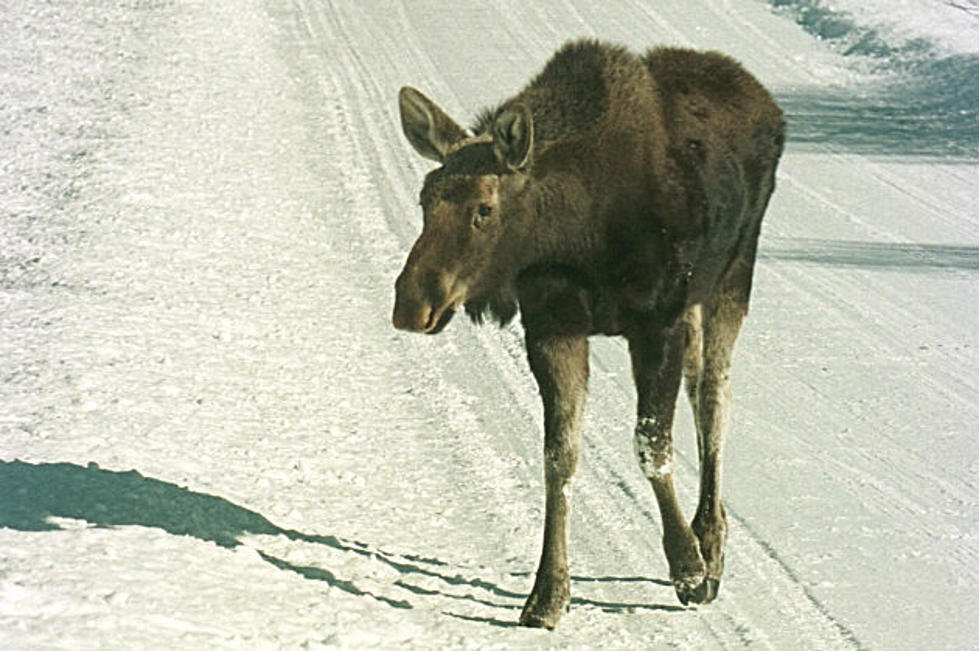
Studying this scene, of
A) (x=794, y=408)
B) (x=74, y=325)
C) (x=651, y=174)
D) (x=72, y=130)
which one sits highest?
(x=651, y=174)

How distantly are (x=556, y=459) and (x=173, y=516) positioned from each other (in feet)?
5.81

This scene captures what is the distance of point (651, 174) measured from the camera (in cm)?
586

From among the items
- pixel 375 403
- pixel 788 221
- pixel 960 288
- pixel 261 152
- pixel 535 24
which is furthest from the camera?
pixel 535 24

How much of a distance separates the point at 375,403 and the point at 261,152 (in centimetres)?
556

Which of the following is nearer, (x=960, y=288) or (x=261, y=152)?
(x=960, y=288)

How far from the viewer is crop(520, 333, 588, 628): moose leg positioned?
5.82 m

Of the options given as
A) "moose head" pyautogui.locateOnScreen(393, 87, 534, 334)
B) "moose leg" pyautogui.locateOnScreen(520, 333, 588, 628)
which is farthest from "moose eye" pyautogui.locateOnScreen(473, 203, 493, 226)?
"moose leg" pyautogui.locateOnScreen(520, 333, 588, 628)

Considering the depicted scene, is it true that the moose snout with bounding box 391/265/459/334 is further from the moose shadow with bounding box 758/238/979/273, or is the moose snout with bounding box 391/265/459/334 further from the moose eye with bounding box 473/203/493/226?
the moose shadow with bounding box 758/238/979/273

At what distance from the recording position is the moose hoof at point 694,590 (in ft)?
20.5

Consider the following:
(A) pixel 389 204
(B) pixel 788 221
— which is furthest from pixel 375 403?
(B) pixel 788 221

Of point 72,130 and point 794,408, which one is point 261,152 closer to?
point 72,130

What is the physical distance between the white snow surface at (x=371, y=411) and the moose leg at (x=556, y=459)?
0.38 ft

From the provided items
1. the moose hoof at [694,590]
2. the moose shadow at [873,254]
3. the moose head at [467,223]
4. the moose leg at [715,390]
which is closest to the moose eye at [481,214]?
the moose head at [467,223]

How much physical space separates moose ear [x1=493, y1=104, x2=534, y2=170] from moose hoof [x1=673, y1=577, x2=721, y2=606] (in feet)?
5.89
